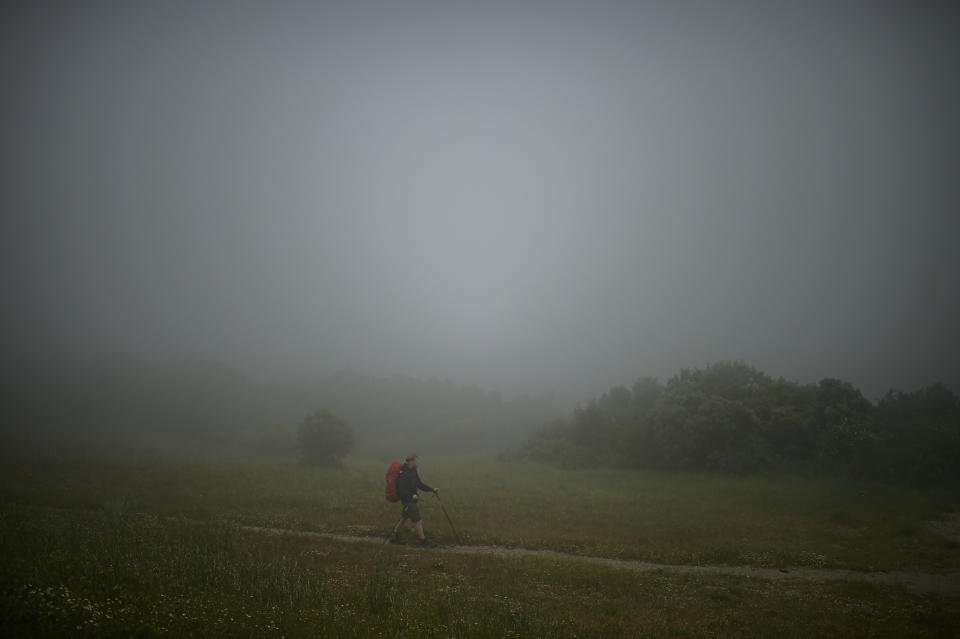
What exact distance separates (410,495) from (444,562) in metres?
3.55

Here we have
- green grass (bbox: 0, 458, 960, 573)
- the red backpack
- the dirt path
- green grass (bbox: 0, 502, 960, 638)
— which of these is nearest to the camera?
green grass (bbox: 0, 502, 960, 638)

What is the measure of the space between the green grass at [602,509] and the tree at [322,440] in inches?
417

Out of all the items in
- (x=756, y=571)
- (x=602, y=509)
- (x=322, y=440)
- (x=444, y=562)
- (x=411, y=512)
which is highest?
(x=411, y=512)

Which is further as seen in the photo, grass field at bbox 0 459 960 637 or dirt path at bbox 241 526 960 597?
dirt path at bbox 241 526 960 597

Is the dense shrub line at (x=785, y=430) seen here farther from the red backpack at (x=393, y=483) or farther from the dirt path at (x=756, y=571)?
the red backpack at (x=393, y=483)

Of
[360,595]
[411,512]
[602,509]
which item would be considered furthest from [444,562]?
[602,509]

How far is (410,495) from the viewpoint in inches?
691

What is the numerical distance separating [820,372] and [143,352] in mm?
209296

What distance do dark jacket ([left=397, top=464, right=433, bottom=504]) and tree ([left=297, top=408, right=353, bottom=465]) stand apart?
2984 centimetres

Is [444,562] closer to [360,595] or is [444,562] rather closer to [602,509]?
[360,595]

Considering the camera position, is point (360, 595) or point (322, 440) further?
point (322, 440)

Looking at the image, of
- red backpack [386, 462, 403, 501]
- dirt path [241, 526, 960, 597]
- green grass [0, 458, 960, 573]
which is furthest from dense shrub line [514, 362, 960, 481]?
red backpack [386, 462, 403, 501]

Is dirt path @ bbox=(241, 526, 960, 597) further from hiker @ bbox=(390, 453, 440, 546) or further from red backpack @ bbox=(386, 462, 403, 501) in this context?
red backpack @ bbox=(386, 462, 403, 501)

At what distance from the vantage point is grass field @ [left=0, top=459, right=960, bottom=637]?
890cm
